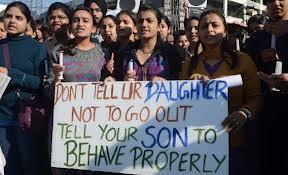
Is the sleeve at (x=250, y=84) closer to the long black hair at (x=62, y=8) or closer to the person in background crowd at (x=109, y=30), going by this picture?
the person in background crowd at (x=109, y=30)

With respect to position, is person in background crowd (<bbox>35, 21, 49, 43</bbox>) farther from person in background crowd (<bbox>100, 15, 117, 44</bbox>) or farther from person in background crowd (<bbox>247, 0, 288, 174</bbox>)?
person in background crowd (<bbox>247, 0, 288, 174</bbox>)

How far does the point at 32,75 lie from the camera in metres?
4.11

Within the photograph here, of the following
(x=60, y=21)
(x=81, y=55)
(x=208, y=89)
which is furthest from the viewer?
(x=60, y=21)

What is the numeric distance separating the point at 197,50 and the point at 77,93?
1.05 m

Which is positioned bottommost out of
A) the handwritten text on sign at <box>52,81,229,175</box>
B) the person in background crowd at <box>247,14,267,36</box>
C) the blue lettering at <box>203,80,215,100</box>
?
the handwritten text on sign at <box>52,81,229,175</box>

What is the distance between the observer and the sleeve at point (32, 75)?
13.0ft

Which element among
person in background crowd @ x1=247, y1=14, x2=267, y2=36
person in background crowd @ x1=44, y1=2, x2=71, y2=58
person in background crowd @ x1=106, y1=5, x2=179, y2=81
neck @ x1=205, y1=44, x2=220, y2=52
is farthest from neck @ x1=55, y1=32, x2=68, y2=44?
person in background crowd @ x1=247, y1=14, x2=267, y2=36

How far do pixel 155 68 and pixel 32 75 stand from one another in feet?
3.74

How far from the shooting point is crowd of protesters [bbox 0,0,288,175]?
3430mm

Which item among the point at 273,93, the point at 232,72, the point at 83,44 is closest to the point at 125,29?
the point at 83,44

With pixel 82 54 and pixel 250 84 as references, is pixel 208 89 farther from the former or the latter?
pixel 82 54

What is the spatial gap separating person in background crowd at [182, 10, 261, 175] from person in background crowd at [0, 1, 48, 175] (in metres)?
1.45

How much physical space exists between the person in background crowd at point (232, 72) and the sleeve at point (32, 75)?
137 centimetres

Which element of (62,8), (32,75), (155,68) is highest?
(62,8)
